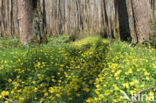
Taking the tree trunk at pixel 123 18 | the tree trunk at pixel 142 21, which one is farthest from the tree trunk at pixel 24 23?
the tree trunk at pixel 123 18

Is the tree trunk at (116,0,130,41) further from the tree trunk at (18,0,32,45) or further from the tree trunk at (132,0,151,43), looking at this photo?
the tree trunk at (18,0,32,45)

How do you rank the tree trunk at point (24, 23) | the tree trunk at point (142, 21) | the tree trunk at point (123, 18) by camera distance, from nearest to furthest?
1. the tree trunk at point (142, 21)
2. the tree trunk at point (24, 23)
3. the tree trunk at point (123, 18)

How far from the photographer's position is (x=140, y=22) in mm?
5195

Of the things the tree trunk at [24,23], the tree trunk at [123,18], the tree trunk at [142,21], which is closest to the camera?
the tree trunk at [142,21]

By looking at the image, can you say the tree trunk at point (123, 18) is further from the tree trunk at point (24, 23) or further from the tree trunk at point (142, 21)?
the tree trunk at point (24, 23)

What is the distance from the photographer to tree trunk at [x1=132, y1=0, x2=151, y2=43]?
5.11m

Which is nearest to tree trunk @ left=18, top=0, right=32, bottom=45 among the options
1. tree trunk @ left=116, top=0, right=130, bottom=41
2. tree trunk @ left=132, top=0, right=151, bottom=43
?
tree trunk @ left=132, top=0, right=151, bottom=43

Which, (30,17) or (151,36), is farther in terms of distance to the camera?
(30,17)

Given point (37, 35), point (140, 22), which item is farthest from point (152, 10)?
point (37, 35)

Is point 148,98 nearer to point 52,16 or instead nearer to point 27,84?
point 27,84

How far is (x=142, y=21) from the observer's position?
5.17m

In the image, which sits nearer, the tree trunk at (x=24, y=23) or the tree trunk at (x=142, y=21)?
the tree trunk at (x=142, y=21)

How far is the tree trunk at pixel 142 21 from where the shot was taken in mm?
5110

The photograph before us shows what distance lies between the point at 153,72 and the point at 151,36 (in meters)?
3.21
